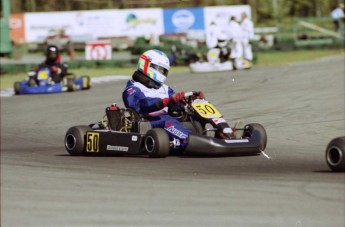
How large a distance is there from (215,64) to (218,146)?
1474 centimetres

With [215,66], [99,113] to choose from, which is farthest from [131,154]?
[215,66]

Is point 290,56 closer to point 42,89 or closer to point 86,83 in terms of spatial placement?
point 86,83

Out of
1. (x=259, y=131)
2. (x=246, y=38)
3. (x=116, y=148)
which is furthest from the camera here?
(x=246, y=38)

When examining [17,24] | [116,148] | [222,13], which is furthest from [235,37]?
[116,148]

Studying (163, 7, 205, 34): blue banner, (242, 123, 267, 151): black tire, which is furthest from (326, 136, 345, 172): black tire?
(163, 7, 205, 34): blue banner

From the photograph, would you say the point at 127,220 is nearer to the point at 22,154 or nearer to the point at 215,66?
the point at 22,154

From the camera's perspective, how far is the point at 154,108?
897 cm

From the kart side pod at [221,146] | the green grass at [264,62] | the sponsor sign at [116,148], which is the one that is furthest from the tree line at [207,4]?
the kart side pod at [221,146]

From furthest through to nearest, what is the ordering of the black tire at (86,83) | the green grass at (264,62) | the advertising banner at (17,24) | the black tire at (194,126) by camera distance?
the advertising banner at (17,24) < the green grass at (264,62) < the black tire at (86,83) < the black tire at (194,126)

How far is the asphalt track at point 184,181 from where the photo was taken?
593 cm

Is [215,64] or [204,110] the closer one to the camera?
[204,110]

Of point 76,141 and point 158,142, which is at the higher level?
point 158,142

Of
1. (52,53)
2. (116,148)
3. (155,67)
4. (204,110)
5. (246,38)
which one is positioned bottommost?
(246,38)

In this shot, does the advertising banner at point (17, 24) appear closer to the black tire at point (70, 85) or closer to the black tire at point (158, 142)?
the black tire at point (70, 85)
